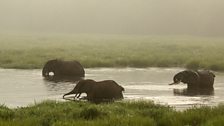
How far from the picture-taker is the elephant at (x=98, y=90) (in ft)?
64.4

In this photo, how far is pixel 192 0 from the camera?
12744cm

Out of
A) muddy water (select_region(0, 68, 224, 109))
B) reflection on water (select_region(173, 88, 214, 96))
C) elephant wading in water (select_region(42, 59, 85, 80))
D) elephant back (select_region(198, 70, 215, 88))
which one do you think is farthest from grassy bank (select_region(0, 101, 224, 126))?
elephant wading in water (select_region(42, 59, 85, 80))

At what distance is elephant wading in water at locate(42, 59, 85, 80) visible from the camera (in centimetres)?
2856

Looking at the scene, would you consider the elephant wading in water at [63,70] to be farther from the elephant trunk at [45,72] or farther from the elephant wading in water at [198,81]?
the elephant wading in water at [198,81]

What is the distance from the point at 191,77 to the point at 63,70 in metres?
8.00

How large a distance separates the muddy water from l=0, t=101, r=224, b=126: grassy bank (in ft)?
9.75

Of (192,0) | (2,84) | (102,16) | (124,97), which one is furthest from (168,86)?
(102,16)

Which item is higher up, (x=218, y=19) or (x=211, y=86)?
(x=218, y=19)

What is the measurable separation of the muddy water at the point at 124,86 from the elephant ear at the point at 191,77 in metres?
0.51

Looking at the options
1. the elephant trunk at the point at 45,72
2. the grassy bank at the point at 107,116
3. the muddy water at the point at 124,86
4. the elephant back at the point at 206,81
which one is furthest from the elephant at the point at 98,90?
the elephant trunk at the point at 45,72

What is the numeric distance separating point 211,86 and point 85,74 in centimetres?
815

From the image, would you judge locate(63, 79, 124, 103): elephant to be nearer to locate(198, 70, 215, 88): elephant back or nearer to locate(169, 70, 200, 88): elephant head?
locate(169, 70, 200, 88): elephant head

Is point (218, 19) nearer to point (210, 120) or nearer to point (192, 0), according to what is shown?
point (192, 0)

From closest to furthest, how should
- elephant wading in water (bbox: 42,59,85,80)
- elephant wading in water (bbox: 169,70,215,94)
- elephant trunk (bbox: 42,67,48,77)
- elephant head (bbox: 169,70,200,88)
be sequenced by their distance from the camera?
elephant wading in water (bbox: 169,70,215,94), elephant head (bbox: 169,70,200,88), elephant wading in water (bbox: 42,59,85,80), elephant trunk (bbox: 42,67,48,77)
